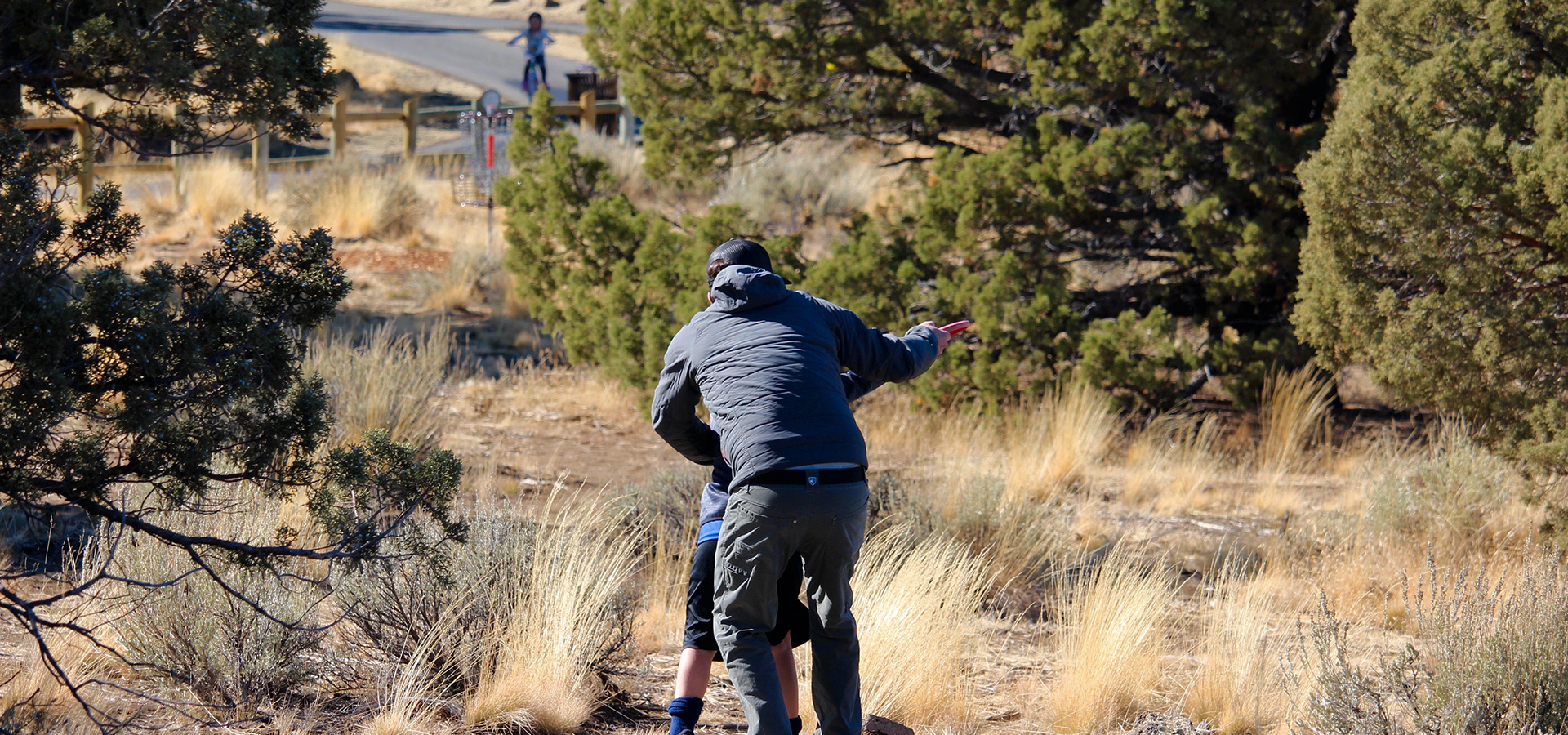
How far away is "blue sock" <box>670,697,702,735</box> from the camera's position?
3.75m

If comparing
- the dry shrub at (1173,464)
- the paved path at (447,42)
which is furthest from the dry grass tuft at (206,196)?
the paved path at (447,42)

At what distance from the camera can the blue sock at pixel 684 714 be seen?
3748 mm

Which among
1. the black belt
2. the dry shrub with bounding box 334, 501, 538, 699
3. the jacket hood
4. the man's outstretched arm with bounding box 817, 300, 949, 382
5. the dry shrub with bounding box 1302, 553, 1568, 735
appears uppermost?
the jacket hood

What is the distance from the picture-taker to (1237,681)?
456 cm

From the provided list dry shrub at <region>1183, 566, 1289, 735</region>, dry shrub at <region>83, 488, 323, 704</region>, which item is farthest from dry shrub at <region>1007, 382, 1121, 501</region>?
dry shrub at <region>83, 488, 323, 704</region>

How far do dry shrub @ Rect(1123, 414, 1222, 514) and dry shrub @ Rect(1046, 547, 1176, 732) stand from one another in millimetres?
2707

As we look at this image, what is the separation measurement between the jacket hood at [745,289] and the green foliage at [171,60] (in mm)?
1332

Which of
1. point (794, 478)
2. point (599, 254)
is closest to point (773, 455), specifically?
point (794, 478)

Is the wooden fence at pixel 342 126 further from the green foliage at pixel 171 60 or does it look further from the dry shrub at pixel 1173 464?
the green foliage at pixel 171 60

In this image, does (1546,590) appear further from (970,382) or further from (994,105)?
(994,105)

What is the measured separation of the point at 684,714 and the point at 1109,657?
1.72m

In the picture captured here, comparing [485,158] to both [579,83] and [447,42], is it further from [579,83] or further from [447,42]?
[447,42]

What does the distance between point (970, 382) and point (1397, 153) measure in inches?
140

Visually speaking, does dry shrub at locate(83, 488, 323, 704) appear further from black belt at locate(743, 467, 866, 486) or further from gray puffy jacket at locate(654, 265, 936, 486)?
black belt at locate(743, 467, 866, 486)
